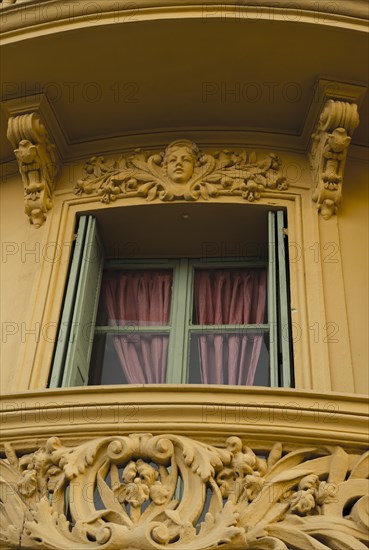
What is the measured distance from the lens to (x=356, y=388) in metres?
7.02

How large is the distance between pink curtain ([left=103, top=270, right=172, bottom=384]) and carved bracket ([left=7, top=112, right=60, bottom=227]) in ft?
2.63

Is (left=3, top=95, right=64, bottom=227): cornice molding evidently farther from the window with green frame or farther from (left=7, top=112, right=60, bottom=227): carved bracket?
the window with green frame

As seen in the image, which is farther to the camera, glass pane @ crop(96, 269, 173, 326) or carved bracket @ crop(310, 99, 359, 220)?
glass pane @ crop(96, 269, 173, 326)

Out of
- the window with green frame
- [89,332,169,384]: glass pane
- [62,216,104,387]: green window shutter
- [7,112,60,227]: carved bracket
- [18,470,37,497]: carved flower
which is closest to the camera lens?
[18,470,37,497]: carved flower

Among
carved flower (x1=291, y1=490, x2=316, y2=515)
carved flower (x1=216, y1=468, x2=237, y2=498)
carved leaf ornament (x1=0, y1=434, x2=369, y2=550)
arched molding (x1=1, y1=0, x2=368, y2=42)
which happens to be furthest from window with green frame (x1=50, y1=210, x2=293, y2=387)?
arched molding (x1=1, y1=0, x2=368, y2=42)

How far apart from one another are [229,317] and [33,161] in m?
2.05

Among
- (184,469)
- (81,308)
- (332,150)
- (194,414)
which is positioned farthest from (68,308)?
(332,150)

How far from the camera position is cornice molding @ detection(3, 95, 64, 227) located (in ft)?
27.1

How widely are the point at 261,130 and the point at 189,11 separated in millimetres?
1227

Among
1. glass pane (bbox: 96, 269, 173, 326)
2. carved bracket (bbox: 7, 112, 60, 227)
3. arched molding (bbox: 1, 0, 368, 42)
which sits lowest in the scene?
glass pane (bbox: 96, 269, 173, 326)

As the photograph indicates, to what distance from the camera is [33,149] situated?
826 cm

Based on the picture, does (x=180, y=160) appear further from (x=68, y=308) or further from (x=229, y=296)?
(x=68, y=308)

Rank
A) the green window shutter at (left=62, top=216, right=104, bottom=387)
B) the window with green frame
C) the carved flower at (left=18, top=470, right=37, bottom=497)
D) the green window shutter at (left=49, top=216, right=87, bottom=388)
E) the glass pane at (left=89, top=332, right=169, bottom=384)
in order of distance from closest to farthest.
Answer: the carved flower at (left=18, top=470, right=37, bottom=497), the green window shutter at (left=49, top=216, right=87, bottom=388), the green window shutter at (left=62, top=216, right=104, bottom=387), the window with green frame, the glass pane at (left=89, top=332, right=169, bottom=384)

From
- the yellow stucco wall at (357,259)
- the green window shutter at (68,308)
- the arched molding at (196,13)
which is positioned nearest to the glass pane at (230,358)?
the yellow stucco wall at (357,259)
